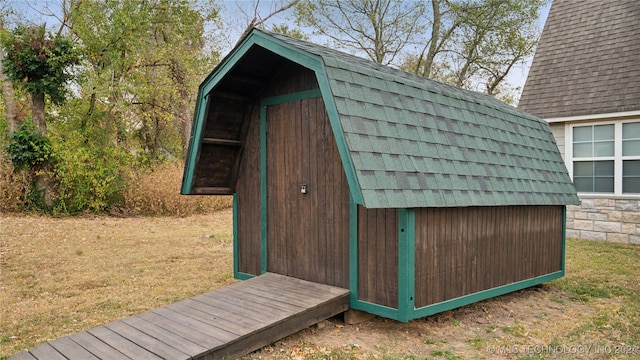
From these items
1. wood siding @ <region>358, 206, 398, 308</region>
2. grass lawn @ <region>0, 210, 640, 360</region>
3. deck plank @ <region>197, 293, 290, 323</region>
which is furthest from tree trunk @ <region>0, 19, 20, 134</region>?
wood siding @ <region>358, 206, 398, 308</region>

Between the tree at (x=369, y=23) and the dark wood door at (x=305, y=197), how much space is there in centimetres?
1598

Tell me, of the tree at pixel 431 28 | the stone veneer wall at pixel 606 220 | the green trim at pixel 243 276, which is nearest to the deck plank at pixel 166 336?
the green trim at pixel 243 276

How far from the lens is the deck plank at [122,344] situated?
3236 mm

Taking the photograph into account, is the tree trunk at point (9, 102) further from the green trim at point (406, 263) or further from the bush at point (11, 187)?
the green trim at point (406, 263)

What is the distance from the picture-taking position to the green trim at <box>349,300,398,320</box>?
13.4 ft

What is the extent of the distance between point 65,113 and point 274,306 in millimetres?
12842

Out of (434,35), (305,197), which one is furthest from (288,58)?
(434,35)

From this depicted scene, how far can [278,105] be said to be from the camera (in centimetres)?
528

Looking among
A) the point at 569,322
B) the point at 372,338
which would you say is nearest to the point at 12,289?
the point at 372,338

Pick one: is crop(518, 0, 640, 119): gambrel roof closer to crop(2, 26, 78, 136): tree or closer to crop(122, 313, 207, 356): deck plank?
crop(122, 313, 207, 356): deck plank

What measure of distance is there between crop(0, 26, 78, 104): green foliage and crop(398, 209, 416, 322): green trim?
40.5 ft

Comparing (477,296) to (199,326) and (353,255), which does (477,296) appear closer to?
(353,255)

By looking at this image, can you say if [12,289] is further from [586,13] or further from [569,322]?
[586,13]

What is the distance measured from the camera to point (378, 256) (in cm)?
424
